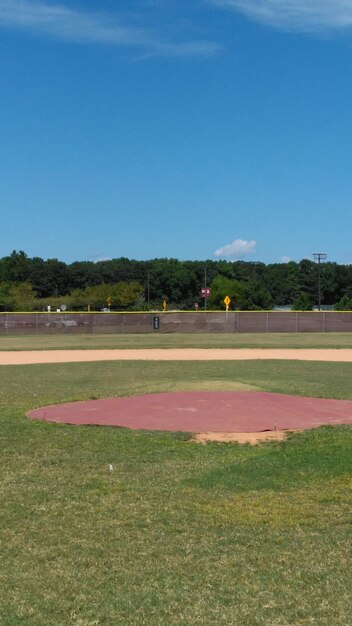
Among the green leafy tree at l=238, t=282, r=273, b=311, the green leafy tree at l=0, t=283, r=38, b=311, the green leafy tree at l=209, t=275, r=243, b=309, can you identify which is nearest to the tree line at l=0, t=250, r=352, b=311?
the green leafy tree at l=238, t=282, r=273, b=311

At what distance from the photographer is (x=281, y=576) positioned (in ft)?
15.4

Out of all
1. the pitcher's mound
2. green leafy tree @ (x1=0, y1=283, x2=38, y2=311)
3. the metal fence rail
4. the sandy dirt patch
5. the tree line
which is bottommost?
the sandy dirt patch

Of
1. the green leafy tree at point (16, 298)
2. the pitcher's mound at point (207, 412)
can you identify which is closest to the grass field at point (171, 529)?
the pitcher's mound at point (207, 412)

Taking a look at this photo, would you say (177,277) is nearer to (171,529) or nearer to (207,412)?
(207,412)

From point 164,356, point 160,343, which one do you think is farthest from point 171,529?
point 160,343

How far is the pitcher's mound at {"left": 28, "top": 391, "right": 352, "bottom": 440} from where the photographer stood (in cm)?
1102

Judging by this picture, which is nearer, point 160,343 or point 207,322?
point 160,343

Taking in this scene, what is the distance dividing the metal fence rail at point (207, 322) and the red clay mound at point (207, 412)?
130 feet

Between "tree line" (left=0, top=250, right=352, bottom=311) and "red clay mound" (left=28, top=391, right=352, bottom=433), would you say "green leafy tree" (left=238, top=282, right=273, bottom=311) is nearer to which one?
"tree line" (left=0, top=250, right=352, bottom=311)

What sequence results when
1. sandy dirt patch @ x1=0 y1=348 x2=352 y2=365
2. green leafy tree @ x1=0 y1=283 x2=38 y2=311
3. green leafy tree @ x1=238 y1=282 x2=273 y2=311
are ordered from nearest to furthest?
sandy dirt patch @ x1=0 y1=348 x2=352 y2=365, green leafy tree @ x1=0 y1=283 x2=38 y2=311, green leafy tree @ x1=238 y1=282 x2=273 y2=311

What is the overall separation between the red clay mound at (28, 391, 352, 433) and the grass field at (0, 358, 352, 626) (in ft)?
2.37

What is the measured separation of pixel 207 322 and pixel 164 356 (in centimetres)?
2353

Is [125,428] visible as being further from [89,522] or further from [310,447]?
[89,522]

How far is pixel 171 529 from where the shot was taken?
18.9ft
